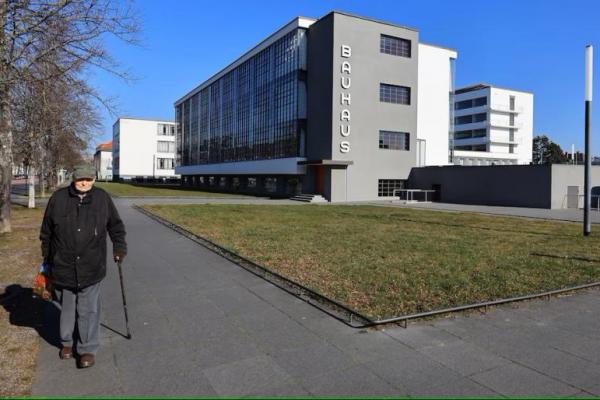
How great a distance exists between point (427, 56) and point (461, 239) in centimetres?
3729

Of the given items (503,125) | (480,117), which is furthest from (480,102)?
(503,125)

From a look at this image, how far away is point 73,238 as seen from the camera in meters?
4.36

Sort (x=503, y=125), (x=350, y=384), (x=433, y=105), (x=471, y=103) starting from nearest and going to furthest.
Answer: (x=350, y=384) → (x=433, y=105) → (x=503, y=125) → (x=471, y=103)

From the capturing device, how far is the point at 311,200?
37719 millimetres

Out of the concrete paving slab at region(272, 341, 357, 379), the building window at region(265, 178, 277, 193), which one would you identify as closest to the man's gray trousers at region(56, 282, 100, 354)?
the concrete paving slab at region(272, 341, 357, 379)

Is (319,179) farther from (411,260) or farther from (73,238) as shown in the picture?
(73,238)

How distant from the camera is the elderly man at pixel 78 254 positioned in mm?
4352

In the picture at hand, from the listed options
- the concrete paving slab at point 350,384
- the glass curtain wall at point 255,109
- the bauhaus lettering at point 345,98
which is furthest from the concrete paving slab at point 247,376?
the glass curtain wall at point 255,109

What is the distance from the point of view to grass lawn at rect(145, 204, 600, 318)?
22.1 ft

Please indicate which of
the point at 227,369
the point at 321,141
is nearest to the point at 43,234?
the point at 227,369

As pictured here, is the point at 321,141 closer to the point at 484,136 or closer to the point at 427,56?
the point at 427,56

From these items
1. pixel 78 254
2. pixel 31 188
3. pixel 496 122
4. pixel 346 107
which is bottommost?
pixel 78 254

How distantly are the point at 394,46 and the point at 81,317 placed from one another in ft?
134

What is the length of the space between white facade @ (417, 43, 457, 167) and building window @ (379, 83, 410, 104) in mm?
3728
